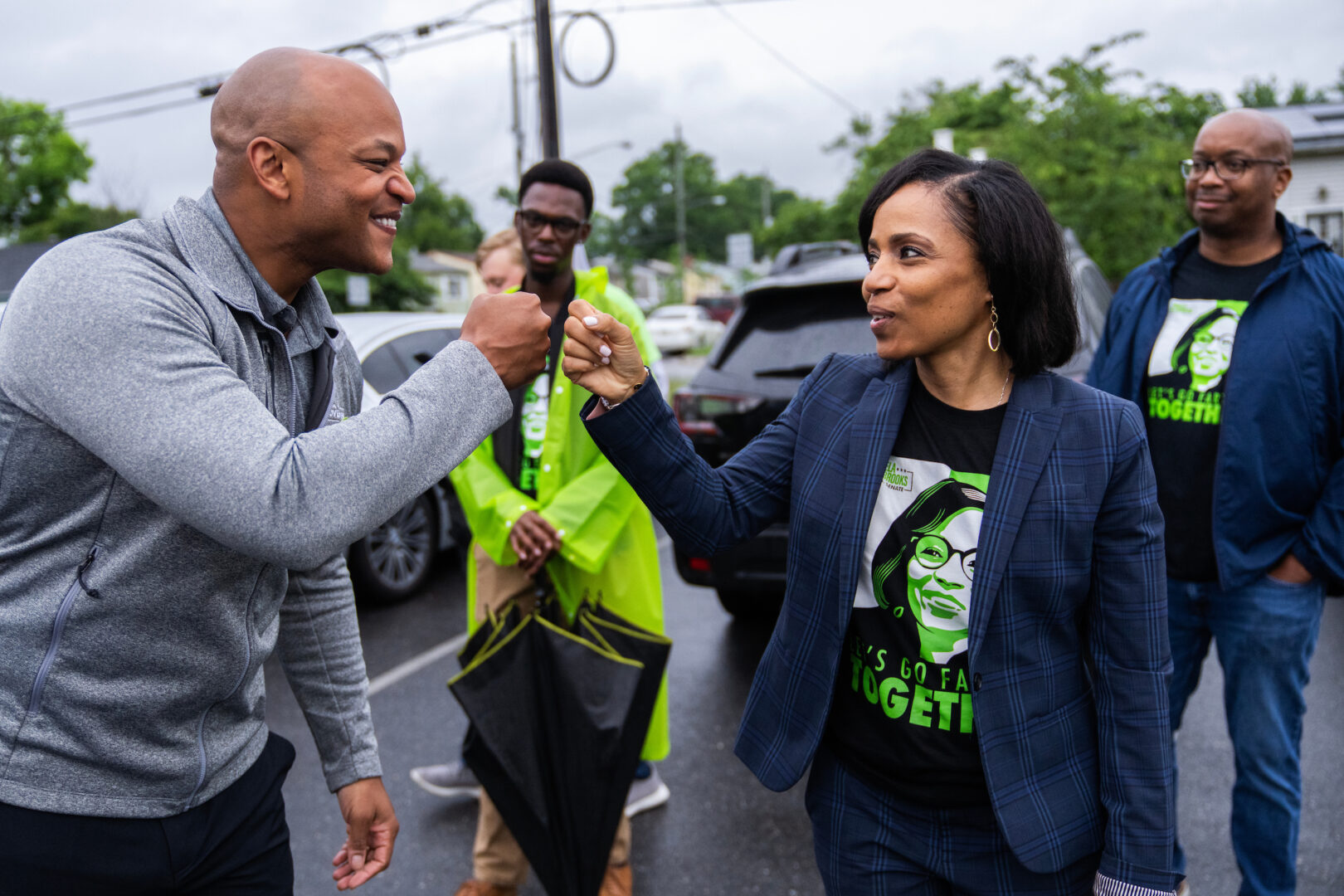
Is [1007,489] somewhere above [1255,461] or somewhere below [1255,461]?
above

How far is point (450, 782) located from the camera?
365cm

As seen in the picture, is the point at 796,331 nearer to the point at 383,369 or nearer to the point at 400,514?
the point at 383,369

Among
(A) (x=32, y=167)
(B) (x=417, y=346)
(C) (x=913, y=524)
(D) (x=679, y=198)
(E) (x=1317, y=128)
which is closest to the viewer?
(C) (x=913, y=524)

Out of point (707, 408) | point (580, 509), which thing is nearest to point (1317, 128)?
point (707, 408)

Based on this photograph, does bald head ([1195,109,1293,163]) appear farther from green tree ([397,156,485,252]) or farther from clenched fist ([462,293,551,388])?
green tree ([397,156,485,252])

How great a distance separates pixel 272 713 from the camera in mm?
4387

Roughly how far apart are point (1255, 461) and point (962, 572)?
1.44 m

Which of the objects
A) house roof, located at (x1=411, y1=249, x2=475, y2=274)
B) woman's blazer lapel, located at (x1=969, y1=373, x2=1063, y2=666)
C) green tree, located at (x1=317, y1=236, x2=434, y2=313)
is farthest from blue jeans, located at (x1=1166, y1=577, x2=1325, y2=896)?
house roof, located at (x1=411, y1=249, x2=475, y2=274)

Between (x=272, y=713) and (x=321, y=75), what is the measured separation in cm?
368

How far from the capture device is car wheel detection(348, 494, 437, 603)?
5828mm

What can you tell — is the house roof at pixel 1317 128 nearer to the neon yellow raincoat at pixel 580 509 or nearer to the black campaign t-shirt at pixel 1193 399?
the black campaign t-shirt at pixel 1193 399

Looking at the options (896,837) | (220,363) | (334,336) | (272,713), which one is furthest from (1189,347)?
(272,713)

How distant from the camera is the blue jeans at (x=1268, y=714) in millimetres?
2600

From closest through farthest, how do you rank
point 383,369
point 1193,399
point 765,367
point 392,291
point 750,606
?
1. point 1193,399
2. point 765,367
3. point 750,606
4. point 383,369
5. point 392,291
